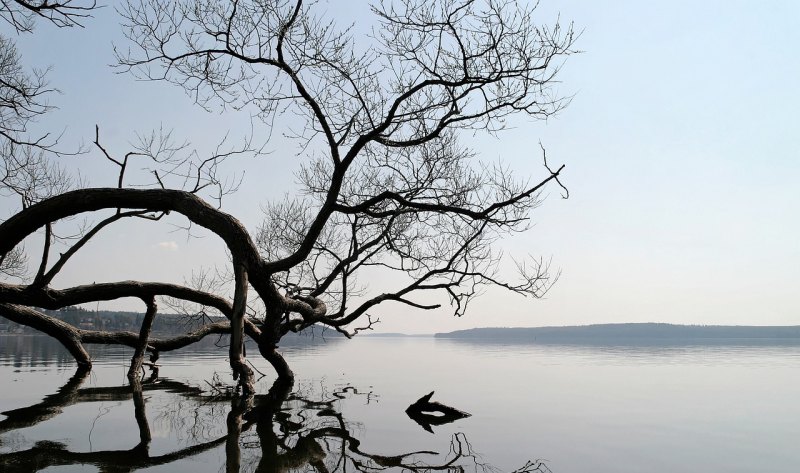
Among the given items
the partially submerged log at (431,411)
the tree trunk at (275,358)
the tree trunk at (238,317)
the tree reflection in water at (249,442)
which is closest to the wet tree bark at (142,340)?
the tree trunk at (275,358)

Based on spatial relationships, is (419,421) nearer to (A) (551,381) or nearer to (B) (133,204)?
(B) (133,204)

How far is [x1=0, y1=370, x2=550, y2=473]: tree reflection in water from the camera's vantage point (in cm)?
691

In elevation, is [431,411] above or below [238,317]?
below

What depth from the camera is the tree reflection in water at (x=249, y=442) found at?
691 centimetres

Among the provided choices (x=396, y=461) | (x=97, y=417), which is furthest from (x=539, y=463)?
(x=97, y=417)

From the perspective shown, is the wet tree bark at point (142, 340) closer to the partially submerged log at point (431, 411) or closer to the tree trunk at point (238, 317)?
the tree trunk at point (238, 317)

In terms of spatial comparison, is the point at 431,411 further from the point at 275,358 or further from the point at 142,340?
the point at 142,340

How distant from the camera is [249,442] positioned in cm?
813

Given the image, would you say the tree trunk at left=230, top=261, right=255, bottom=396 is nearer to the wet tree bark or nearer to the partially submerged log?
the partially submerged log

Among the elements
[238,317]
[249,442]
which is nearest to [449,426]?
[249,442]

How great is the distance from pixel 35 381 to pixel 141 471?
39.5ft

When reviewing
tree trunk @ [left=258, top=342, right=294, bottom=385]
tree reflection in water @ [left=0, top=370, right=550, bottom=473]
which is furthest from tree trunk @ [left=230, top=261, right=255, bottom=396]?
tree trunk @ [left=258, top=342, right=294, bottom=385]

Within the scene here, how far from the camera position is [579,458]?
8.30 meters

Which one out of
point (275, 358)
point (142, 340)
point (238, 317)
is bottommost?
point (275, 358)
